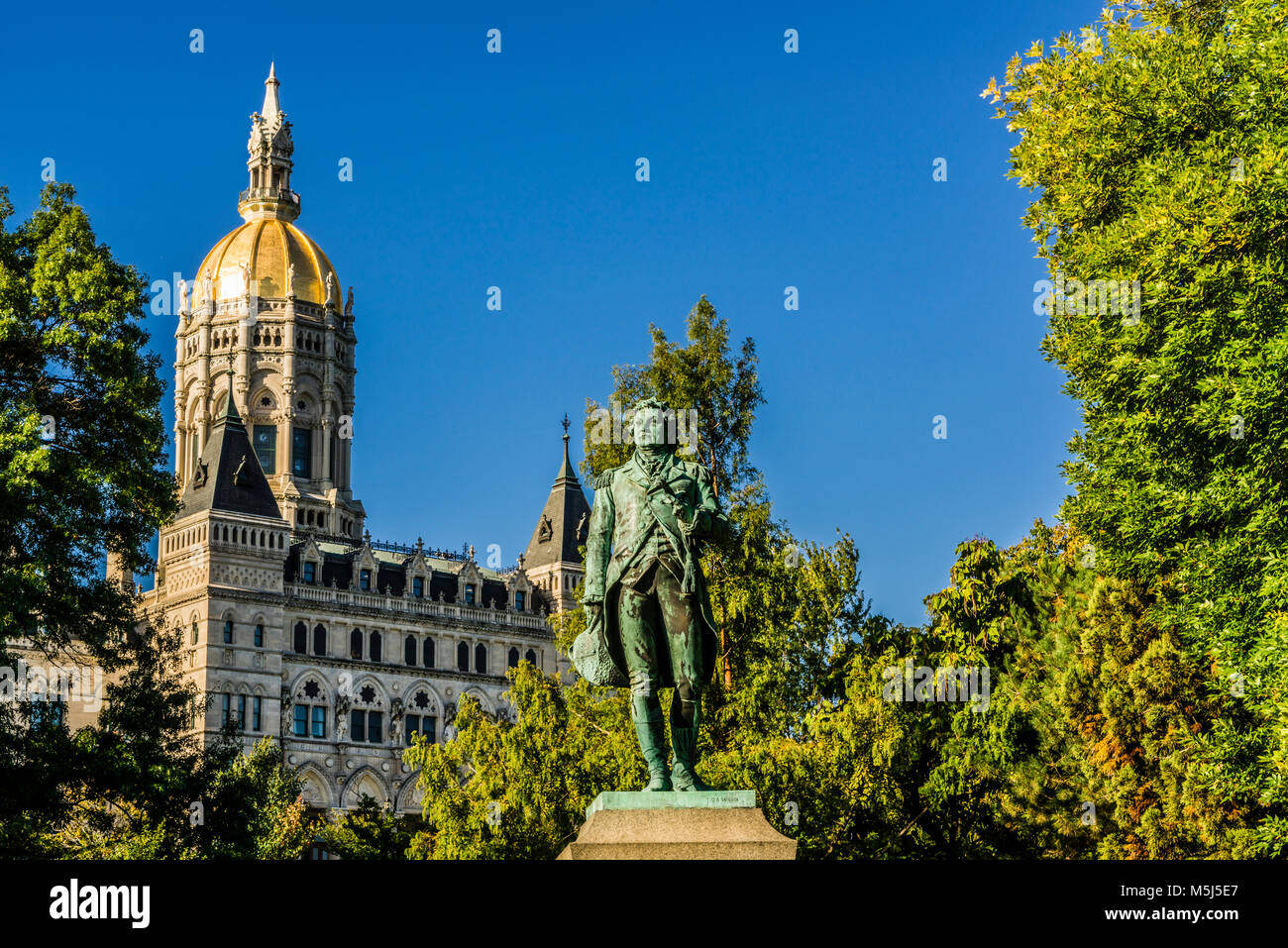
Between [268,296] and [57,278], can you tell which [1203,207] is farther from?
[268,296]

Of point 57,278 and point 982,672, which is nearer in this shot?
point 57,278

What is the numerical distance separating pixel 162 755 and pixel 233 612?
58335 mm

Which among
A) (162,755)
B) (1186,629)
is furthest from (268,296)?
(1186,629)

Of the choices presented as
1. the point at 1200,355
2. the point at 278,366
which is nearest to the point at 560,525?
the point at 278,366

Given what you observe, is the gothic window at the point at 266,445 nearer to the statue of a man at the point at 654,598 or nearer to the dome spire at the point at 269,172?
the dome spire at the point at 269,172

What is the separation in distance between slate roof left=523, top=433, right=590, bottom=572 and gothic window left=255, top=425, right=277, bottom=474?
58.9 feet

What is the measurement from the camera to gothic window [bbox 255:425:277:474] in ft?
358

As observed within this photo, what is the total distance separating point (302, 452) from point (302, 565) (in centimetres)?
1666

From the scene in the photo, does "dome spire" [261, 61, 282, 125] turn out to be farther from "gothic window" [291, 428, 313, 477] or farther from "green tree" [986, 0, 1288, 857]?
"green tree" [986, 0, 1288, 857]

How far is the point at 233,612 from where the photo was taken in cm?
8838

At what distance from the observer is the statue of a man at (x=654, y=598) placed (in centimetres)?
1363

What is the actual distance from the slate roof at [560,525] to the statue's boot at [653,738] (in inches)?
3582

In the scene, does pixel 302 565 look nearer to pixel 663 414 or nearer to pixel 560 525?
pixel 560 525

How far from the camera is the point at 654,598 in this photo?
45.1 feet
